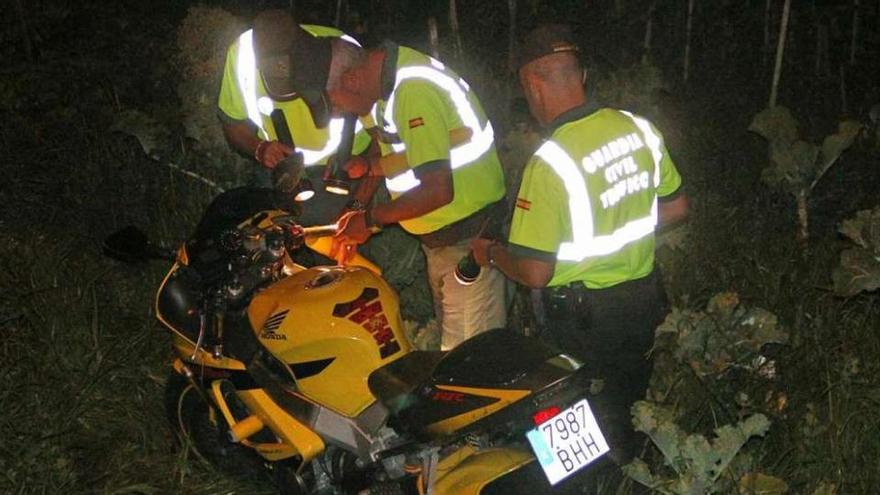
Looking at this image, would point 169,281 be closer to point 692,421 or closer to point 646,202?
point 646,202

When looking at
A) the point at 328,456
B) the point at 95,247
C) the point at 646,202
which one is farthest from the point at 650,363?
the point at 95,247

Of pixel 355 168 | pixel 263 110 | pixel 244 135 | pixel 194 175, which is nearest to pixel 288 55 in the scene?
pixel 355 168

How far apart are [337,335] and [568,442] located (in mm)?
814

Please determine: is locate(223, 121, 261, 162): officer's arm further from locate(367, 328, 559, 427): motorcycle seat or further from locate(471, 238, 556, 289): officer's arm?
locate(367, 328, 559, 427): motorcycle seat

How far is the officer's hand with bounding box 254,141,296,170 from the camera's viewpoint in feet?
15.0

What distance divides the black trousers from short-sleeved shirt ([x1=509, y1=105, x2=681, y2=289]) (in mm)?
72

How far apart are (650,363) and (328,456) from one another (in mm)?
1249

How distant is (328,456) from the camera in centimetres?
388

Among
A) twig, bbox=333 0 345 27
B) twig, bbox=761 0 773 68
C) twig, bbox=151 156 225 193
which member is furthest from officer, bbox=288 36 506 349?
twig, bbox=761 0 773 68

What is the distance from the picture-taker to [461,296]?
457cm

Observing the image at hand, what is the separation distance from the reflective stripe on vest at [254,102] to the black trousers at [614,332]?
1.26 metres

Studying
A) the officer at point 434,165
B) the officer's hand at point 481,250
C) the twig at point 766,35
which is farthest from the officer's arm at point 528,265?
the twig at point 766,35

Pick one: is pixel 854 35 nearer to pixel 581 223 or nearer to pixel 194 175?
pixel 194 175

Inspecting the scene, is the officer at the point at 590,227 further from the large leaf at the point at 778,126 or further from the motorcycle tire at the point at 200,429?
the large leaf at the point at 778,126
